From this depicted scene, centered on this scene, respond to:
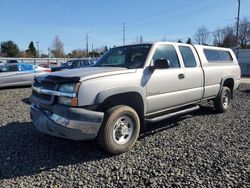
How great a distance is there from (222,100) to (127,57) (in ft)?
11.3

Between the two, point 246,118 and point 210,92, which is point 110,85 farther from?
point 246,118

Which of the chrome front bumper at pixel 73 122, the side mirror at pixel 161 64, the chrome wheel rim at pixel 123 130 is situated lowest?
the chrome wheel rim at pixel 123 130

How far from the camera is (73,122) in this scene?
4070mm

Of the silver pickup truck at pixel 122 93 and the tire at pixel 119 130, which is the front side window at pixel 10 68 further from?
the tire at pixel 119 130

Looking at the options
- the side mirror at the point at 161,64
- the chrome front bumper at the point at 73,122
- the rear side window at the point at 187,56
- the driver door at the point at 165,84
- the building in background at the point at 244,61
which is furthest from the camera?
the building in background at the point at 244,61

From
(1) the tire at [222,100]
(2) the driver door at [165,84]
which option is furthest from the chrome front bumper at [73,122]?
(1) the tire at [222,100]

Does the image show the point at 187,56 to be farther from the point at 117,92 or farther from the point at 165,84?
the point at 117,92

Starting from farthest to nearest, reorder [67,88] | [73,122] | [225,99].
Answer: [225,99]
[67,88]
[73,122]

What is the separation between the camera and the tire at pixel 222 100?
7512 millimetres

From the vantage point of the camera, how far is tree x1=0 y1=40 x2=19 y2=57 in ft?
247

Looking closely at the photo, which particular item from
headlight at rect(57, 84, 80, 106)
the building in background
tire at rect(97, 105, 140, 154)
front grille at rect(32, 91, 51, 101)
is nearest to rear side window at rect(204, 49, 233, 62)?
tire at rect(97, 105, 140, 154)

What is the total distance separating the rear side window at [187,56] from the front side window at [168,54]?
30 centimetres

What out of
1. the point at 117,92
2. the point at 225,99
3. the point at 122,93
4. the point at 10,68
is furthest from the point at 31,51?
the point at 117,92

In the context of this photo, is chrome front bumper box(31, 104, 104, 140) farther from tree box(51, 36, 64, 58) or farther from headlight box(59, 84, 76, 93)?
tree box(51, 36, 64, 58)
